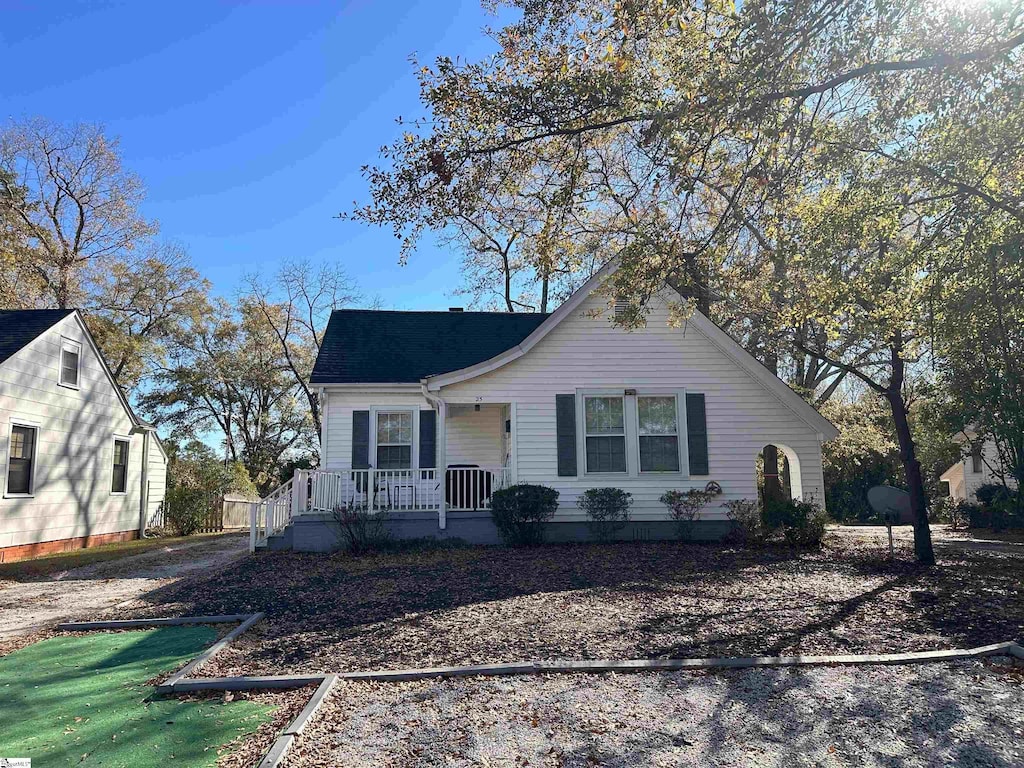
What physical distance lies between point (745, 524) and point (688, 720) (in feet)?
28.9

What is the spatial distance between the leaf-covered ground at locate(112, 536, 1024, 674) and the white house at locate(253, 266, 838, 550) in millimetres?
1302

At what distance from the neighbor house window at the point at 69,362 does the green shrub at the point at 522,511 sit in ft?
36.3

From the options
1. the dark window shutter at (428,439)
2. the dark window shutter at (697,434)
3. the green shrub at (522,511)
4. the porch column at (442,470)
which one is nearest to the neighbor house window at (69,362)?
the dark window shutter at (428,439)

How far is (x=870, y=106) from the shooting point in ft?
27.5

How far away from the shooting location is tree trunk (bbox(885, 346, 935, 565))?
9953 millimetres

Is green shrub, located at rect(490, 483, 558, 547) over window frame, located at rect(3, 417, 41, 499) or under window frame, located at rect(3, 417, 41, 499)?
under

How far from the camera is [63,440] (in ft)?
51.2

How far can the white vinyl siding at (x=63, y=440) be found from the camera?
45.5ft

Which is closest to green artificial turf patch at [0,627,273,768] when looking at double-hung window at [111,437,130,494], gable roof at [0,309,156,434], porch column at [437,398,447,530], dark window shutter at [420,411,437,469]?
porch column at [437,398,447,530]

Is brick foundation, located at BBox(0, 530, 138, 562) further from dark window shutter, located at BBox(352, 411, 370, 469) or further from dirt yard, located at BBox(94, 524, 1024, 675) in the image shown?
dark window shutter, located at BBox(352, 411, 370, 469)

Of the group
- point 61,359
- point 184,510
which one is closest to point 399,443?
point 61,359

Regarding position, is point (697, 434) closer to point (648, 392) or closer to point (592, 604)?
point (648, 392)

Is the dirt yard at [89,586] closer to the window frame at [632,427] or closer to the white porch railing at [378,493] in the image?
the white porch railing at [378,493]

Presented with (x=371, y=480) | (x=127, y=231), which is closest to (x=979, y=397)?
(x=371, y=480)
